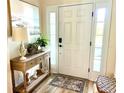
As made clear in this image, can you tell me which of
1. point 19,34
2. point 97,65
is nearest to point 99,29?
point 97,65

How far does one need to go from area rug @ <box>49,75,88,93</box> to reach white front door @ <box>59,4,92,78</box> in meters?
0.18

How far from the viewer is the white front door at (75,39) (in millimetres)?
2676

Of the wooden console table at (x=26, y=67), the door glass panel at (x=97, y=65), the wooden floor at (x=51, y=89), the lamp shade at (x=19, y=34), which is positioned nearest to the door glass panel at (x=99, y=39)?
the door glass panel at (x=97, y=65)

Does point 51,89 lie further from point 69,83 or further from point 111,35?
point 111,35

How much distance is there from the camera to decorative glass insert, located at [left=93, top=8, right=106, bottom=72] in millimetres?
2462

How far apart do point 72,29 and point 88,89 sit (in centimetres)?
160

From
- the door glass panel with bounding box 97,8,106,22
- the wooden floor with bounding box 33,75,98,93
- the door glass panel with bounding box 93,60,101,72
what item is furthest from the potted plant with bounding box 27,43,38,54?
the door glass panel with bounding box 97,8,106,22

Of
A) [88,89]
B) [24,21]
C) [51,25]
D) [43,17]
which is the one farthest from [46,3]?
[88,89]

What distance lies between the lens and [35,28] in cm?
289

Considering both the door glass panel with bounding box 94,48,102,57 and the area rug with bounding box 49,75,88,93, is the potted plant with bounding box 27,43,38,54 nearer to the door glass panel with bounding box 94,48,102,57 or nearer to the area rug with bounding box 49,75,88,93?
the area rug with bounding box 49,75,88,93

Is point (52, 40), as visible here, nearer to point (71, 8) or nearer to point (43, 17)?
point (43, 17)

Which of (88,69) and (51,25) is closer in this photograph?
(88,69)

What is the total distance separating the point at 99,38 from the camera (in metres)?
2.56

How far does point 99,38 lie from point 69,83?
139 centimetres
